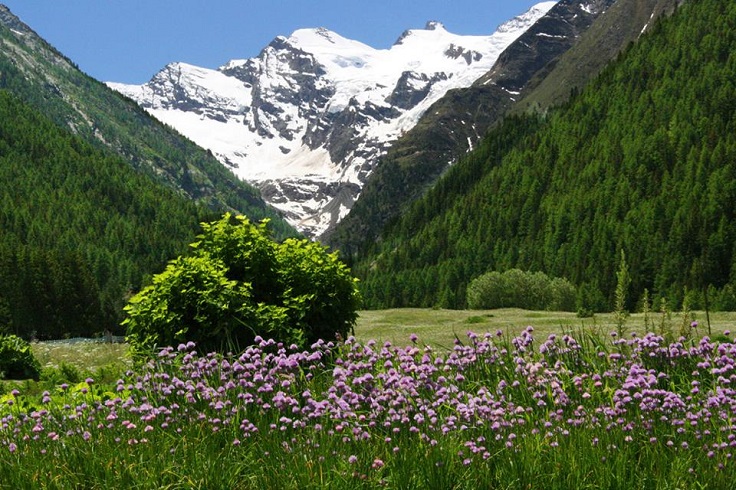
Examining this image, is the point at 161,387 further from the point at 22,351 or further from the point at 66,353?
the point at 66,353

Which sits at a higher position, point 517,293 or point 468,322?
point 517,293

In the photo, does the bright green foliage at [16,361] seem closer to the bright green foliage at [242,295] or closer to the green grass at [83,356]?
the green grass at [83,356]

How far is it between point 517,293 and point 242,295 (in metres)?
109

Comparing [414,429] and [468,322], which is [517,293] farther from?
[414,429]

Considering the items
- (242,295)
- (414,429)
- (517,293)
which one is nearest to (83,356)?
(242,295)

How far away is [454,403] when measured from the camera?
10711 millimetres

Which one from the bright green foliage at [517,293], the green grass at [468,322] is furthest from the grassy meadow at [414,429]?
the bright green foliage at [517,293]

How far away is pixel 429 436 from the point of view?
9.73 m

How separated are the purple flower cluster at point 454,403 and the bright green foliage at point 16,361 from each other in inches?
901

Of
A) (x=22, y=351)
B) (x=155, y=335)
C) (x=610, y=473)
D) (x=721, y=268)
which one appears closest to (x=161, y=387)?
(x=610, y=473)

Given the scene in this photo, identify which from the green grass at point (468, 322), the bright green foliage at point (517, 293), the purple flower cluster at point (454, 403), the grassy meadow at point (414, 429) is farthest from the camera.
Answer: the bright green foliage at point (517, 293)

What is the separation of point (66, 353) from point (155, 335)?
3051 centimetres

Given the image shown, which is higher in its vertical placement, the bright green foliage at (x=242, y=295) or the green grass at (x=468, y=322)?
the bright green foliage at (x=242, y=295)

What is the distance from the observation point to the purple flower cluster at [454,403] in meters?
9.58
